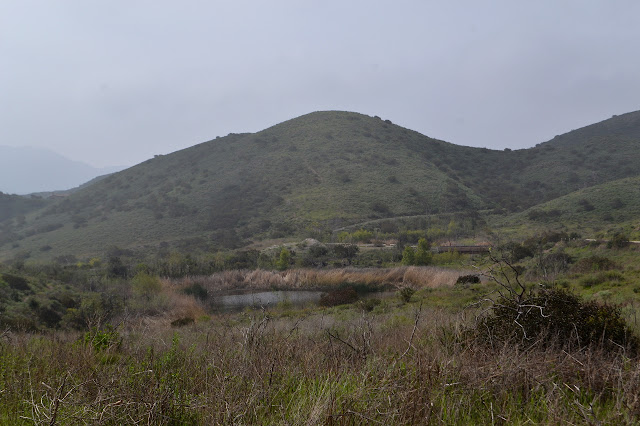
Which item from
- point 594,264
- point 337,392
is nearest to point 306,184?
point 594,264

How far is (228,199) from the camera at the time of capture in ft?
208

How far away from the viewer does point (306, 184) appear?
63.6m

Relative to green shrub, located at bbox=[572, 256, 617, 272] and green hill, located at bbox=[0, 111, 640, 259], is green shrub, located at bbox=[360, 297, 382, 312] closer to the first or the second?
green shrub, located at bbox=[572, 256, 617, 272]

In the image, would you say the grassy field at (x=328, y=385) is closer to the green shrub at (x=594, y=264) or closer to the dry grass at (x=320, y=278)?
the green shrub at (x=594, y=264)

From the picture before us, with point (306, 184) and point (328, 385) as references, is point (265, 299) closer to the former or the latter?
point (328, 385)

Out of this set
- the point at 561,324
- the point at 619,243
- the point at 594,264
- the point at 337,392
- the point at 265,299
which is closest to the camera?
the point at 337,392

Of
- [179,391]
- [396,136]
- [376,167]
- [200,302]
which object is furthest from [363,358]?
[396,136]

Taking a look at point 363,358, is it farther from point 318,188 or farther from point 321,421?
point 318,188

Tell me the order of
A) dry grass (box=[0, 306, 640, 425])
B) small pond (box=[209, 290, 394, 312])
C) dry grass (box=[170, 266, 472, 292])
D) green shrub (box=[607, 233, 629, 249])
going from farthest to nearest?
dry grass (box=[170, 266, 472, 292]) → small pond (box=[209, 290, 394, 312]) → green shrub (box=[607, 233, 629, 249]) → dry grass (box=[0, 306, 640, 425])

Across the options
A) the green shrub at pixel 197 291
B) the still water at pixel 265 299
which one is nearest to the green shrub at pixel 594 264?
the still water at pixel 265 299

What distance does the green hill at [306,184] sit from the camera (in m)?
54.3

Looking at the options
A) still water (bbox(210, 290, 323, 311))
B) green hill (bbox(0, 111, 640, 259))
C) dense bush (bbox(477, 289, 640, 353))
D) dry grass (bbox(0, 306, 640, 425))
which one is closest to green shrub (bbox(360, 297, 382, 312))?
still water (bbox(210, 290, 323, 311))

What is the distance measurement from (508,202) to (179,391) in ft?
199

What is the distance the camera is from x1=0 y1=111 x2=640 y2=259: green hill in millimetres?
54344
